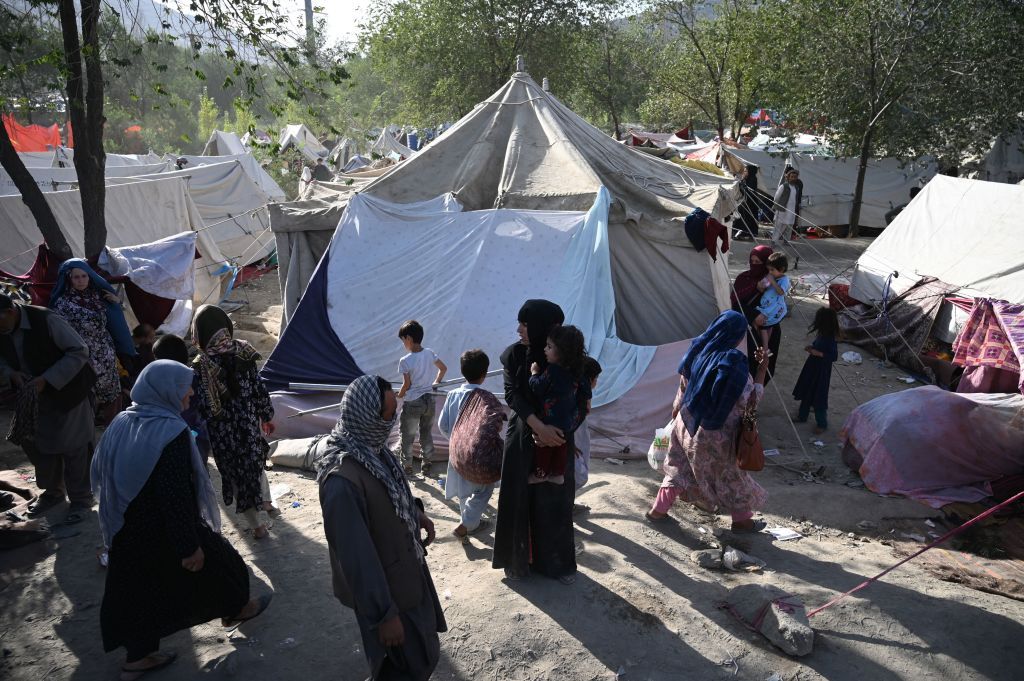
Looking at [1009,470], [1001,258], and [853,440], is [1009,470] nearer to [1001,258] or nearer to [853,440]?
[853,440]

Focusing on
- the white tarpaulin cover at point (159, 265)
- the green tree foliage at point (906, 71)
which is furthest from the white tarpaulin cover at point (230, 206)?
the green tree foliage at point (906, 71)

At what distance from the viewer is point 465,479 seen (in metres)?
4.00

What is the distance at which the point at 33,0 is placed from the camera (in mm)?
5973

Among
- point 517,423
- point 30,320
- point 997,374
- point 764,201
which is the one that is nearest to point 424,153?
point 30,320

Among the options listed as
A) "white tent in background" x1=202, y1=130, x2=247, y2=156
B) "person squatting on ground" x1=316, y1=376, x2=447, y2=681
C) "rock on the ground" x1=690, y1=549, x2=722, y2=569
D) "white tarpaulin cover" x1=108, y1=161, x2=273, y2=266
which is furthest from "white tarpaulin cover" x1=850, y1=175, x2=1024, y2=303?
"white tent in background" x1=202, y1=130, x2=247, y2=156

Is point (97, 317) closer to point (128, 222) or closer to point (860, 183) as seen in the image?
point (128, 222)

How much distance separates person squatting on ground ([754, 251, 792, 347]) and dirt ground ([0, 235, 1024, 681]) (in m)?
1.95

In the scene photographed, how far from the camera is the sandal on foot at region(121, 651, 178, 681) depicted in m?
2.97

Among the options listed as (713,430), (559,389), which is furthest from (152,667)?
(713,430)

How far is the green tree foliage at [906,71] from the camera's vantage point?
1225cm

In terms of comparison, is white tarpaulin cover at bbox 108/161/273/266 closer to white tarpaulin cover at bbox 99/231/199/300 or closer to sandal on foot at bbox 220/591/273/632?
white tarpaulin cover at bbox 99/231/199/300

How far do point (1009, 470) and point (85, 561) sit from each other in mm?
6067

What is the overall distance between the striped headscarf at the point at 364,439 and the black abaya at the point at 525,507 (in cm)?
107

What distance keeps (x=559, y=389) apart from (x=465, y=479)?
1.01 metres
